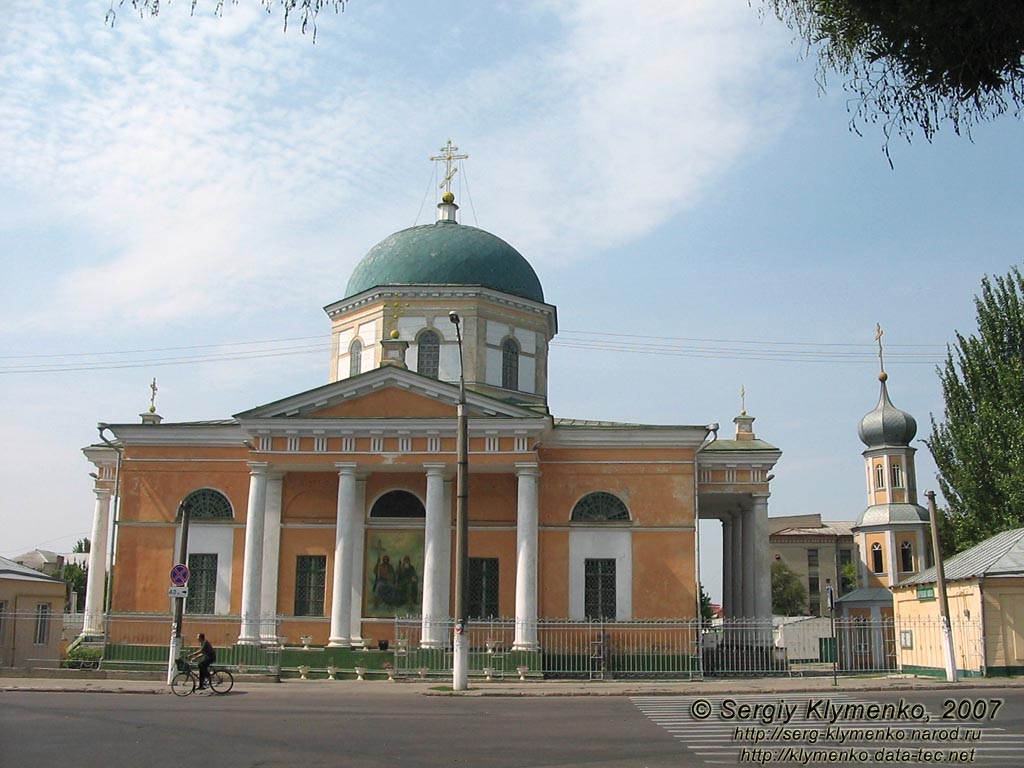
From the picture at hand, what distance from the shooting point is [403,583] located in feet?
94.8

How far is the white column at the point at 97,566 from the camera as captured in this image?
3003 centimetres

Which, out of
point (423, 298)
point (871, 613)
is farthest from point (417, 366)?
point (871, 613)

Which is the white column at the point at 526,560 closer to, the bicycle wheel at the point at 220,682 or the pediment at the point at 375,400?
the pediment at the point at 375,400

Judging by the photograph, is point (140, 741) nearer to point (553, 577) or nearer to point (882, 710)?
point (882, 710)

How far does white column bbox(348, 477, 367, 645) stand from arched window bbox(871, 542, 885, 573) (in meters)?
32.2

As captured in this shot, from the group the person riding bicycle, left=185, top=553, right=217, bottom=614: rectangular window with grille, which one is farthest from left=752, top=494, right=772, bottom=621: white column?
the person riding bicycle

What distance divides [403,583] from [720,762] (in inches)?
765

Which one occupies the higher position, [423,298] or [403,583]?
[423,298]

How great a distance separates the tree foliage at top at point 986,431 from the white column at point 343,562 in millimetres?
21243

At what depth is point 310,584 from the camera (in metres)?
29.1

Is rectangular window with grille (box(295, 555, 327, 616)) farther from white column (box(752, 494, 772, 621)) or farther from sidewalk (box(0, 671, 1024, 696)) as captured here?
white column (box(752, 494, 772, 621))

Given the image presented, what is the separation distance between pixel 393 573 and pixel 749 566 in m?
10.5

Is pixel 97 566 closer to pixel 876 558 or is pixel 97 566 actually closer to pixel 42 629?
pixel 42 629

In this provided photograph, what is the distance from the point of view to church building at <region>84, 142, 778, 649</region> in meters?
27.6
